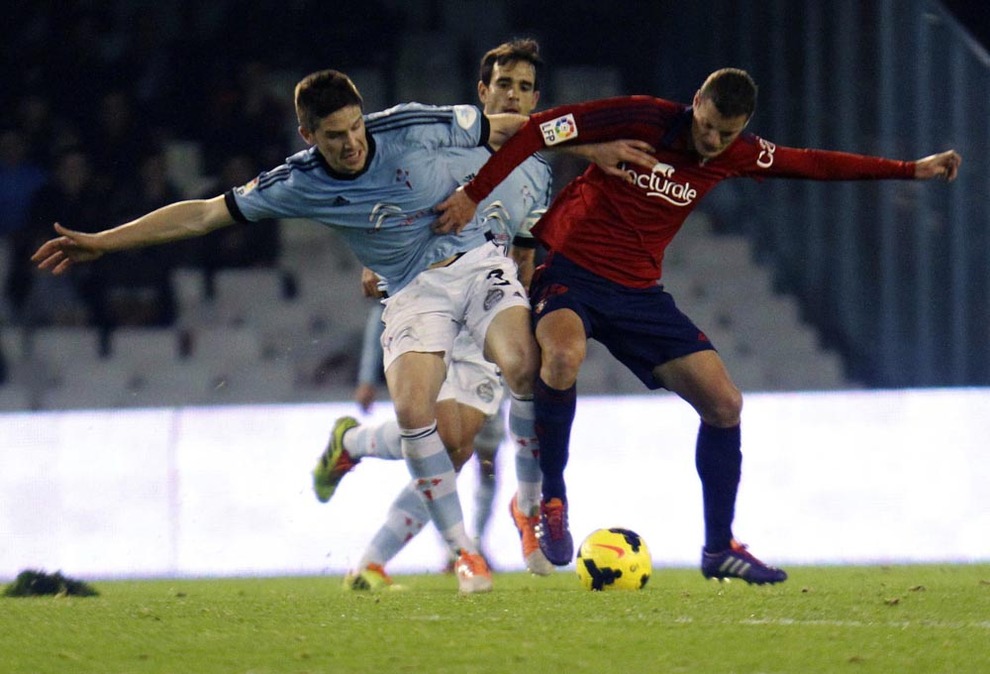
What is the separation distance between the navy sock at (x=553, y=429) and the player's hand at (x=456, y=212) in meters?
0.63

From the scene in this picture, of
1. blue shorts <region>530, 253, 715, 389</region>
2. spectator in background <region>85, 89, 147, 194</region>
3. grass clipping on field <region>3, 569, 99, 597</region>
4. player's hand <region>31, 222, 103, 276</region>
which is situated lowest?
grass clipping on field <region>3, 569, 99, 597</region>

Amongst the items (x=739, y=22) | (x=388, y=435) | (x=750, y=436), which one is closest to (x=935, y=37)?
(x=739, y=22)

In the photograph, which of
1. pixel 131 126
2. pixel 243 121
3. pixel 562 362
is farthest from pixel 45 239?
pixel 562 362

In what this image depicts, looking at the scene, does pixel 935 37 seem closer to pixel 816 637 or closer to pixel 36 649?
pixel 816 637

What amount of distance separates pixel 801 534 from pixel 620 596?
3217mm

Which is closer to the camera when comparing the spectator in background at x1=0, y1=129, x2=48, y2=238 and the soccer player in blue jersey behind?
the soccer player in blue jersey behind

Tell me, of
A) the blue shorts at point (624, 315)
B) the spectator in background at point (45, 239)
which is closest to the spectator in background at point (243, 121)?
the spectator in background at point (45, 239)

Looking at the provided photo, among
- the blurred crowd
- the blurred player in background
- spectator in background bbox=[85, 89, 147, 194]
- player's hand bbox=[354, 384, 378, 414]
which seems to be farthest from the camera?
spectator in background bbox=[85, 89, 147, 194]

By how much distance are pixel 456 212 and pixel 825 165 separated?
134 cm

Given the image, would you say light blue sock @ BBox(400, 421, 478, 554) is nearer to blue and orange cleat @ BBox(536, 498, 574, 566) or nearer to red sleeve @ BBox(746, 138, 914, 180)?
blue and orange cleat @ BBox(536, 498, 574, 566)

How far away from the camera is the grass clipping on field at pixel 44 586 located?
633 cm

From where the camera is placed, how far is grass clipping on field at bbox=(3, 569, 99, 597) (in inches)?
249

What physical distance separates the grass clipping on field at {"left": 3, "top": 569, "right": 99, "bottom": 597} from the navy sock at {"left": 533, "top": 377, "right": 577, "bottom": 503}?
73.3 inches

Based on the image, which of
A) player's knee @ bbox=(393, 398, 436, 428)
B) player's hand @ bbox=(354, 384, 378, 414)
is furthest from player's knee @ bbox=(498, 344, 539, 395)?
player's hand @ bbox=(354, 384, 378, 414)
